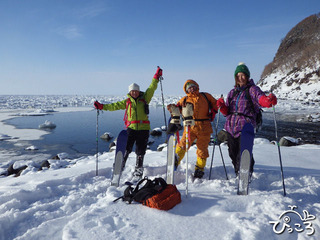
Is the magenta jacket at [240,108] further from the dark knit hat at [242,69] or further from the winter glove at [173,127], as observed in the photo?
the winter glove at [173,127]

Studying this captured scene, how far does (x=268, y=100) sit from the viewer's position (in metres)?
2.87

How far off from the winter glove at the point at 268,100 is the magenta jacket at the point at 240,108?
0.36 ft

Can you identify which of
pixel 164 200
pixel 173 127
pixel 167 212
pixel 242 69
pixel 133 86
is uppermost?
pixel 242 69

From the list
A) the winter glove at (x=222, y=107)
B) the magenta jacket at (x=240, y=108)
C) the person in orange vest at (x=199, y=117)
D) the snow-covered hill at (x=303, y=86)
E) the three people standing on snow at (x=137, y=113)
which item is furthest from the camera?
the snow-covered hill at (x=303, y=86)

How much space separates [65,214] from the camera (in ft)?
8.53

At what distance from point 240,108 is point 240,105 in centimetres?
5

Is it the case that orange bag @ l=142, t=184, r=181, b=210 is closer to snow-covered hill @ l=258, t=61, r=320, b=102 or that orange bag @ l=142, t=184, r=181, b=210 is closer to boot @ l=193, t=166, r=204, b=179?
boot @ l=193, t=166, r=204, b=179

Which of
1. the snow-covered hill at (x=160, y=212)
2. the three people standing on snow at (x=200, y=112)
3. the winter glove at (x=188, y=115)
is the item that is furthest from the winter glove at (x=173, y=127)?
the snow-covered hill at (x=160, y=212)

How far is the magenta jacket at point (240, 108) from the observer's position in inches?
124

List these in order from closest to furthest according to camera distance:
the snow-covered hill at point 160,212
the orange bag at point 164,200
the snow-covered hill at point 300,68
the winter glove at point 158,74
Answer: the snow-covered hill at point 160,212 → the orange bag at point 164,200 → the winter glove at point 158,74 → the snow-covered hill at point 300,68

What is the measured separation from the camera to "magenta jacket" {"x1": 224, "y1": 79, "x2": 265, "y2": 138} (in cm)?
315

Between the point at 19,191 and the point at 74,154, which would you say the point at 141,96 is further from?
the point at 74,154

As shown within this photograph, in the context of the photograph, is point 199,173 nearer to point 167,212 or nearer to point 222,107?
point 222,107

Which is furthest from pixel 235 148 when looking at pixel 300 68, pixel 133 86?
pixel 300 68
